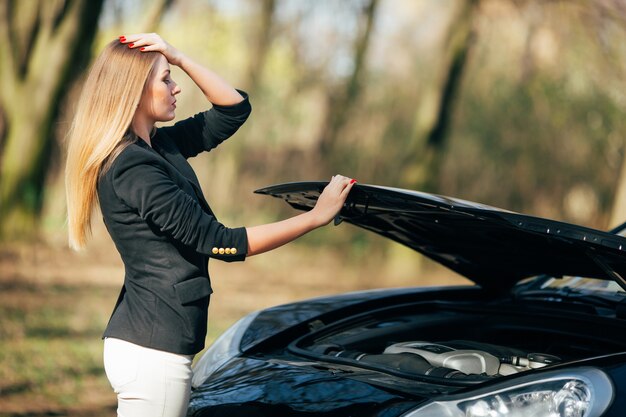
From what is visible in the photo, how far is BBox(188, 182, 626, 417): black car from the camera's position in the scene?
271 cm

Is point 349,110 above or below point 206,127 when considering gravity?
above

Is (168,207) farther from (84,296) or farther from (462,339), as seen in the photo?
(84,296)

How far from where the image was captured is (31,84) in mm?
10477

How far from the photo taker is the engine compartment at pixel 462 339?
11.0 ft

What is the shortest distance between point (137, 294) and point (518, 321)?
1.79 metres

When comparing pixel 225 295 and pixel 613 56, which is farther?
pixel 613 56

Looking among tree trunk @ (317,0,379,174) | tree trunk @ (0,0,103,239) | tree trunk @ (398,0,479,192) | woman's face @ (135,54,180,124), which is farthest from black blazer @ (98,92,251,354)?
tree trunk @ (317,0,379,174)

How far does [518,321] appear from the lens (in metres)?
3.86

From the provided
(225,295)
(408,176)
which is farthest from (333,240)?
(225,295)

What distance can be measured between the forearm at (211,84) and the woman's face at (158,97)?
26cm

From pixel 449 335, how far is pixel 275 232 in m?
1.44

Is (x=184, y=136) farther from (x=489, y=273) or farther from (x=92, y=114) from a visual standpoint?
(x=489, y=273)

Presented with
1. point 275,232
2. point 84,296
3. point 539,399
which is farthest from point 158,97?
point 84,296

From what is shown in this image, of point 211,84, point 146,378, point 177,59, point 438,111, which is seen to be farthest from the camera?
point 438,111
